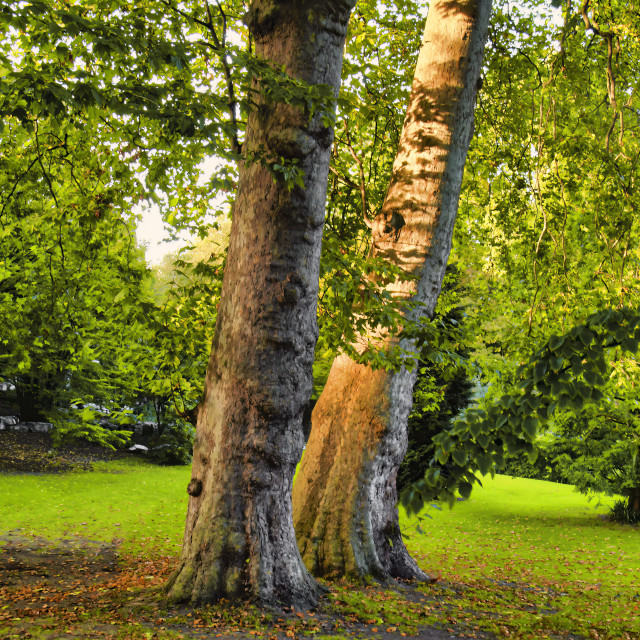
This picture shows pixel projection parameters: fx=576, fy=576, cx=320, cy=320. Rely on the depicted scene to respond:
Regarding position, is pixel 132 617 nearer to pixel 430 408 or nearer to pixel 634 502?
pixel 430 408

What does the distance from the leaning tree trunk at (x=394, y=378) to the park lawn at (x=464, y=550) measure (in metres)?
0.52

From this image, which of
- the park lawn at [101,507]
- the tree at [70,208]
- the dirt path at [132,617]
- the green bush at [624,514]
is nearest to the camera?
the dirt path at [132,617]

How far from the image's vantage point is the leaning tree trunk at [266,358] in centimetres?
441

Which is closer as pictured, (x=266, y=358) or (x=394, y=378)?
(x=266, y=358)

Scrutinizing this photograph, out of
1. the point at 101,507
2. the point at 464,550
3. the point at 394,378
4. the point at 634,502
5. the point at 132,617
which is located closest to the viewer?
the point at 132,617

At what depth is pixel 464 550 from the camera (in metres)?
11.1

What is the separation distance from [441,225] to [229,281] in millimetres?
2855

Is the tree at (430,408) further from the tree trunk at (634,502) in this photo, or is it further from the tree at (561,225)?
the tree trunk at (634,502)

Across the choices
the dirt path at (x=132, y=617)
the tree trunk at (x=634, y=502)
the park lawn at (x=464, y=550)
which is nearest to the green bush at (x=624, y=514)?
the tree trunk at (x=634, y=502)

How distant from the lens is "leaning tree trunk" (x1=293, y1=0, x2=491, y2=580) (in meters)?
5.99

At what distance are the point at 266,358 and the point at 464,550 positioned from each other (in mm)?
8429

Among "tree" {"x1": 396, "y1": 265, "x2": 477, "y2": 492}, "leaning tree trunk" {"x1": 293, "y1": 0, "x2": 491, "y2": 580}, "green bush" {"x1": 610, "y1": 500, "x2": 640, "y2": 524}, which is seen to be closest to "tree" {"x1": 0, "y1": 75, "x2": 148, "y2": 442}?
"leaning tree trunk" {"x1": 293, "y1": 0, "x2": 491, "y2": 580}

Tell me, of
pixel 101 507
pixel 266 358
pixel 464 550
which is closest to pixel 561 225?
pixel 464 550

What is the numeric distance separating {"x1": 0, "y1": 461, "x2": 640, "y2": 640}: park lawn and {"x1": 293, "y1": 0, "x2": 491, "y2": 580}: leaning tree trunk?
52 centimetres
